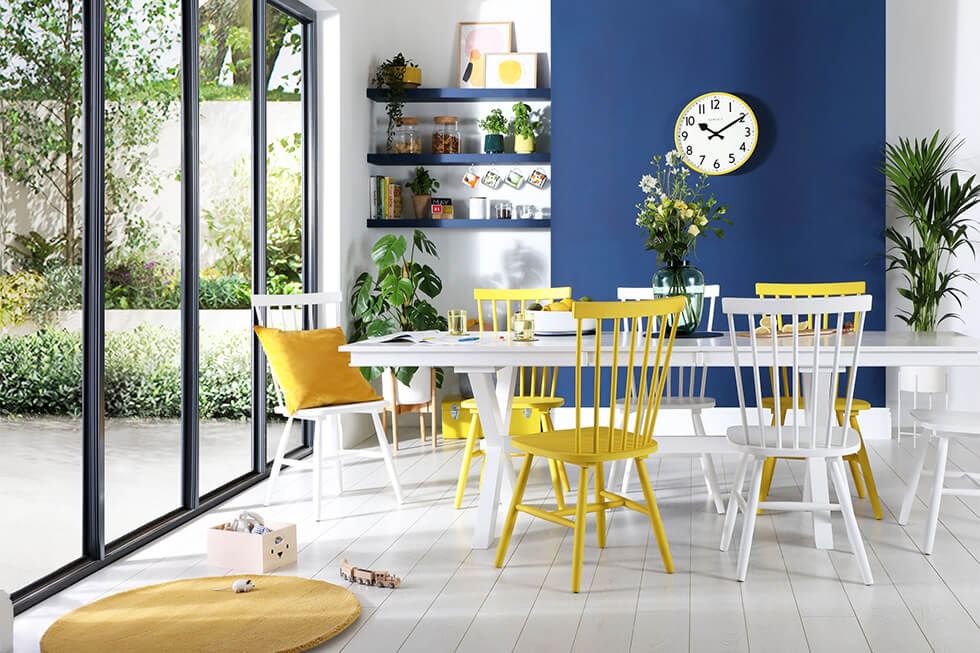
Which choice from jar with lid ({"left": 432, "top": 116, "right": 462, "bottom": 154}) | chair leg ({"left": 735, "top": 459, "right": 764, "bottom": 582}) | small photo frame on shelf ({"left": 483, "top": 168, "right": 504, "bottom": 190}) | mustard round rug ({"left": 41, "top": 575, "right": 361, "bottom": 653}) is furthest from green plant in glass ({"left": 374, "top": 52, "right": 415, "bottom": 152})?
chair leg ({"left": 735, "top": 459, "right": 764, "bottom": 582})

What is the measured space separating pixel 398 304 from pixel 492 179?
1125 millimetres

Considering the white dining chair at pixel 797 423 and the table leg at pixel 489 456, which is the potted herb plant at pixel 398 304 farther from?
the white dining chair at pixel 797 423

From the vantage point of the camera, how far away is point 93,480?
355 cm

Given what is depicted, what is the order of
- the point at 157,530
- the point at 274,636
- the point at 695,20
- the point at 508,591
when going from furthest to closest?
the point at 695,20 → the point at 157,530 → the point at 508,591 → the point at 274,636

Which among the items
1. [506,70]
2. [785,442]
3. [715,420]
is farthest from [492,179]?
[785,442]

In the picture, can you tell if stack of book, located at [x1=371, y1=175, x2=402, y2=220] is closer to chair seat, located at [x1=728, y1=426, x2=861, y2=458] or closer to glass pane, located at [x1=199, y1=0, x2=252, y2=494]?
glass pane, located at [x1=199, y1=0, x2=252, y2=494]

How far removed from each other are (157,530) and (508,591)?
1484 mm

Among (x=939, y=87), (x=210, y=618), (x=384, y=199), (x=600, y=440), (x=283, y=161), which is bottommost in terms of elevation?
(x=210, y=618)

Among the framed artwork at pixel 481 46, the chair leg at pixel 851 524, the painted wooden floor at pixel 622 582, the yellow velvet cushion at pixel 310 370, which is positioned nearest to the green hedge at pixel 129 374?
the yellow velvet cushion at pixel 310 370

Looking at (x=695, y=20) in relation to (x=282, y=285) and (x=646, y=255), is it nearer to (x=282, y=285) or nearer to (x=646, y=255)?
(x=646, y=255)

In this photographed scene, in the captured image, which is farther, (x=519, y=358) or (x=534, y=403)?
(x=534, y=403)

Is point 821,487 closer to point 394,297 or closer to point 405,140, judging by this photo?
point 394,297

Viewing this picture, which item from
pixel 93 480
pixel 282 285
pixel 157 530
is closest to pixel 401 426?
pixel 282 285

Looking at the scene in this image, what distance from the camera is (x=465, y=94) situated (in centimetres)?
632
